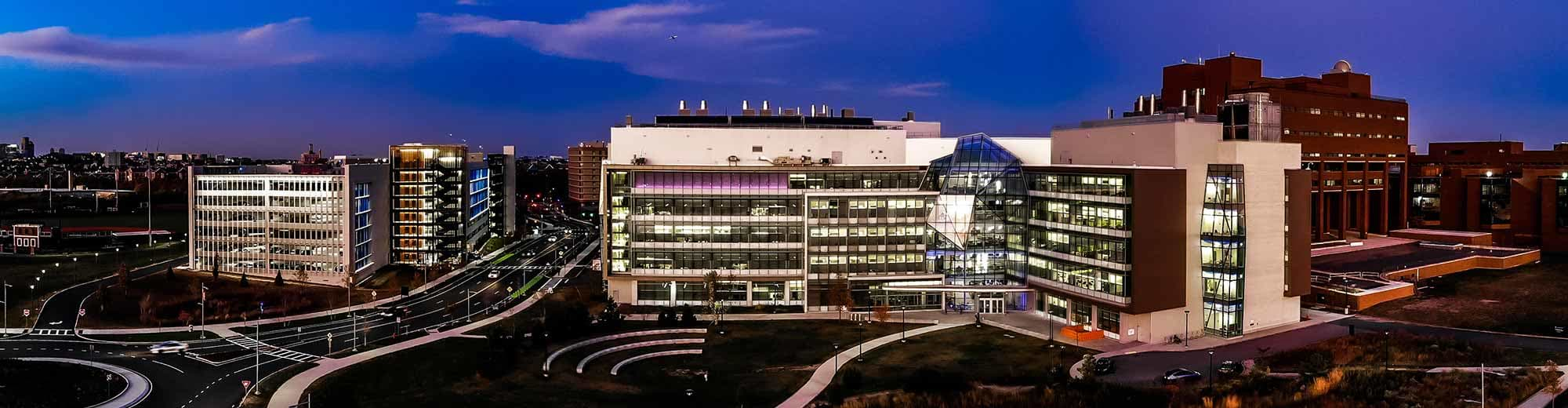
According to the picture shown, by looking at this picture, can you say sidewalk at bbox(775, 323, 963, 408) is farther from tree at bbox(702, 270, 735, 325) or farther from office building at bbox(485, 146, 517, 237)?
office building at bbox(485, 146, 517, 237)

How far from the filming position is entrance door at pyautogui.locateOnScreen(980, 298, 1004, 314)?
89.3 m

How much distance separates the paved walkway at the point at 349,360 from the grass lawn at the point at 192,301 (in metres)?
19.4

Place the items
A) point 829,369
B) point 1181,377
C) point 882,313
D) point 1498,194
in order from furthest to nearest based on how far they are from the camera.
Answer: point 1498,194 < point 882,313 < point 829,369 < point 1181,377

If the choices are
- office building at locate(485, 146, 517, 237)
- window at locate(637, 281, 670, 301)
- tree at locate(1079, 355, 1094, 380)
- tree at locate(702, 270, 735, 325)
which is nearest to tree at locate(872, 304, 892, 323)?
tree at locate(702, 270, 735, 325)

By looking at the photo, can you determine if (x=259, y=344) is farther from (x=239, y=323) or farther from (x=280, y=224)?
(x=280, y=224)

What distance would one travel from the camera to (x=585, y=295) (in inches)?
3969

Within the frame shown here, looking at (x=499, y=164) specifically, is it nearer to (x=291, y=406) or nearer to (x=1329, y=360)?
(x=291, y=406)

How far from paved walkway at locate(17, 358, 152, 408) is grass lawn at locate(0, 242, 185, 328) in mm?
22414

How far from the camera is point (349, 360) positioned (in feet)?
234

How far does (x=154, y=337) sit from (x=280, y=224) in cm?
3673

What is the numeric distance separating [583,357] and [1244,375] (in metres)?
46.5

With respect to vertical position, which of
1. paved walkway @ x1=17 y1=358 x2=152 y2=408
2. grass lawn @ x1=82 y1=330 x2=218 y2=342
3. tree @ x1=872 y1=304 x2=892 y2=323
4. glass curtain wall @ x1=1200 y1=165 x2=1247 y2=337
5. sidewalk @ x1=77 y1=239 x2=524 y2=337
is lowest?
paved walkway @ x1=17 y1=358 x2=152 y2=408

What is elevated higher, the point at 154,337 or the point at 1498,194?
the point at 1498,194

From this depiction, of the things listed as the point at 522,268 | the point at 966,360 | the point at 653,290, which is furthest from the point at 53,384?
the point at 522,268
